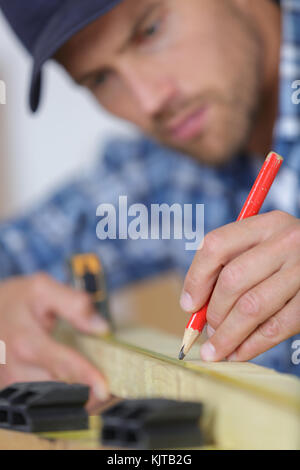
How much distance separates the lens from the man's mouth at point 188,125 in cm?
59

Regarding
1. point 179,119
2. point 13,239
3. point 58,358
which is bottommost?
point 58,358

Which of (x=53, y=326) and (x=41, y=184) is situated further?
(x=41, y=184)

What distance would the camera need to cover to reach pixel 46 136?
926mm

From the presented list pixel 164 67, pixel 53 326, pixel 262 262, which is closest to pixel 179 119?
pixel 164 67

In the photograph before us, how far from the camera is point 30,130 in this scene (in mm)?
915

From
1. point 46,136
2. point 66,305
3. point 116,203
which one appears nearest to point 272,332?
point 66,305

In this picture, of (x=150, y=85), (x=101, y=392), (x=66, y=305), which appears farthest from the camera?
(x=150, y=85)

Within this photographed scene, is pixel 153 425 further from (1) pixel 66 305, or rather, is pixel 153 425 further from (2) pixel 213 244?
(1) pixel 66 305

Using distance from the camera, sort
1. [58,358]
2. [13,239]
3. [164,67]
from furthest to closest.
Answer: [13,239] → [164,67] → [58,358]

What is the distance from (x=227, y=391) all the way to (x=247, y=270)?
6cm

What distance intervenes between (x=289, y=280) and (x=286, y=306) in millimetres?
13

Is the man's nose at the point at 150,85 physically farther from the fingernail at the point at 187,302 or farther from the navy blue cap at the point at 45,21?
the fingernail at the point at 187,302

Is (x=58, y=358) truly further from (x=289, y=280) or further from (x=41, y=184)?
(x=41, y=184)

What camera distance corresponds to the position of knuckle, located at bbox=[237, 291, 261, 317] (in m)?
0.28
